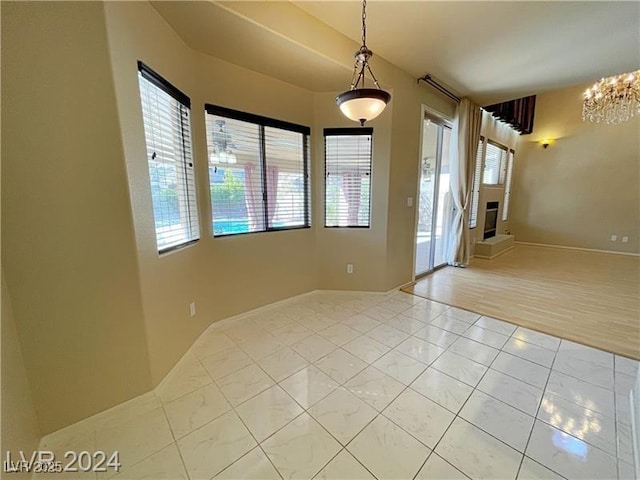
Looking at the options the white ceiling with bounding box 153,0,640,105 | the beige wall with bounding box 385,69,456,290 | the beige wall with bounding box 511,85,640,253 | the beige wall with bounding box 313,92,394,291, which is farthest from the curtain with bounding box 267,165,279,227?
the beige wall with bounding box 511,85,640,253

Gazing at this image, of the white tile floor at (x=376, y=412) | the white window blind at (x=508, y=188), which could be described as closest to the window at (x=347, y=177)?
the white tile floor at (x=376, y=412)

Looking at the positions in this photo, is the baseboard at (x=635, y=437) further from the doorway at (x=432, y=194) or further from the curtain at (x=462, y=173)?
the curtain at (x=462, y=173)

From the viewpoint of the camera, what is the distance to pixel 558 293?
11.2 feet

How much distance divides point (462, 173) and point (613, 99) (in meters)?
3.05

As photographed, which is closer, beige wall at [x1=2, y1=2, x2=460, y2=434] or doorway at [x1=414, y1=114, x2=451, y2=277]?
beige wall at [x1=2, y1=2, x2=460, y2=434]

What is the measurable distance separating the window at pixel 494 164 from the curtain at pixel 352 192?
3.76m

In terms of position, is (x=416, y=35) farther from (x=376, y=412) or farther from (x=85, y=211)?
(x=376, y=412)

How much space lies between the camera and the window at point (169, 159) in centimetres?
173

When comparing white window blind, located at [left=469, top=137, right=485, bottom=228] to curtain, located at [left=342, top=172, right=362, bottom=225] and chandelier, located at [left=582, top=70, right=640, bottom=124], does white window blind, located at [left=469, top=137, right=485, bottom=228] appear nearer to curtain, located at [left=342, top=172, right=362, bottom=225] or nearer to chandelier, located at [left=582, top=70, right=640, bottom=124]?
chandelier, located at [left=582, top=70, right=640, bottom=124]

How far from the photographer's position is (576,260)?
5.14 meters

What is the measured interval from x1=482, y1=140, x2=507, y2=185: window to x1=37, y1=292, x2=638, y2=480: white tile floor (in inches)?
174

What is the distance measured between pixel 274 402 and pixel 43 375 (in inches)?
50.0

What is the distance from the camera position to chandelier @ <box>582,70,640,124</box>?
4.25 m

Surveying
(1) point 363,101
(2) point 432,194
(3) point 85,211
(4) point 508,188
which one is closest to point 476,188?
(2) point 432,194
